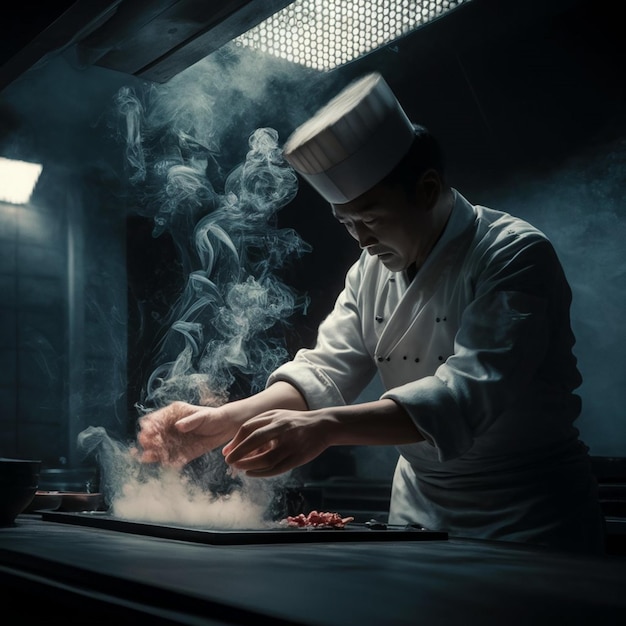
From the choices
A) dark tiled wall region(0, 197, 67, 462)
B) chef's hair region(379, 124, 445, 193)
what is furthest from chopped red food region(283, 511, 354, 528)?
dark tiled wall region(0, 197, 67, 462)

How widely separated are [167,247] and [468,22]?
70.0 inches

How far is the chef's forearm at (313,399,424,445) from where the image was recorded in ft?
4.89

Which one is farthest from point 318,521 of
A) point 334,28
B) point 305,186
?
point 305,186

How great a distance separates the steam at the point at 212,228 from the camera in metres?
2.80

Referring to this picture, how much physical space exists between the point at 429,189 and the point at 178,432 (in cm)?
84

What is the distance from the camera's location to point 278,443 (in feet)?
4.77

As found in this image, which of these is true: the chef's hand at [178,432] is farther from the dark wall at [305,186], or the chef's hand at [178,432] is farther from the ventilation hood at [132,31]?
the dark wall at [305,186]

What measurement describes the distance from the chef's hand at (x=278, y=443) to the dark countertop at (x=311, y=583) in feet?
0.86

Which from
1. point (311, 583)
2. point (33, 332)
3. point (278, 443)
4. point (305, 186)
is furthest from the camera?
point (305, 186)

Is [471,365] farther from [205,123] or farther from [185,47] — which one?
[205,123]

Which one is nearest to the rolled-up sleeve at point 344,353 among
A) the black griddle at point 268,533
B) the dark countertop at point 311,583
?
the black griddle at point 268,533

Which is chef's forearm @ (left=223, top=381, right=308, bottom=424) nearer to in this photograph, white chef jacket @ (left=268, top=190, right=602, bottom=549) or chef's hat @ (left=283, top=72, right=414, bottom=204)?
white chef jacket @ (left=268, top=190, right=602, bottom=549)

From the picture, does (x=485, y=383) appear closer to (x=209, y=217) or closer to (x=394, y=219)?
(x=394, y=219)

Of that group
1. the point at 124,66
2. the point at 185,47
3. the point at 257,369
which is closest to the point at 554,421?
the point at 185,47
